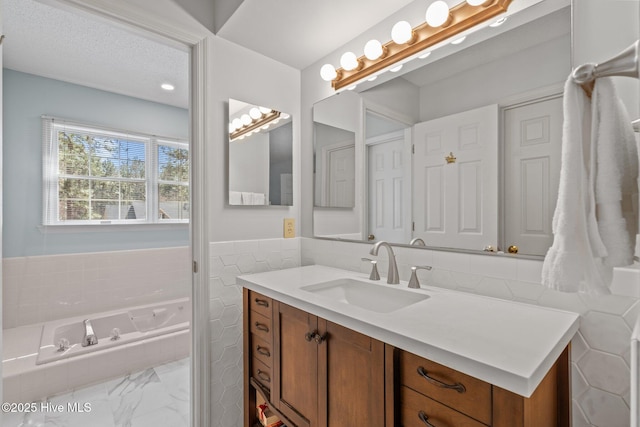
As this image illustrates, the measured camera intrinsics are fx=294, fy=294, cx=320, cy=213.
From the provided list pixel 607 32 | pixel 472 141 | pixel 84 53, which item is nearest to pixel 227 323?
pixel 472 141

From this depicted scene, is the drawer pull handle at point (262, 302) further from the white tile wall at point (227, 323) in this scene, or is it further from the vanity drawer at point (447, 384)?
the vanity drawer at point (447, 384)

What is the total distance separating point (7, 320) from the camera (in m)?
2.52

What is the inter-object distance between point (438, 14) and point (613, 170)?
3.36 ft

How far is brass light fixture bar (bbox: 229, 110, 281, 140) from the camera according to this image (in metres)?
1.68

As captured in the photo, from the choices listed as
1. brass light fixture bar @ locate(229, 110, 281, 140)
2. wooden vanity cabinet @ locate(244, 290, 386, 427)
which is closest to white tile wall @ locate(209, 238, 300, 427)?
wooden vanity cabinet @ locate(244, 290, 386, 427)

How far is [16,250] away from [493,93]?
3774 millimetres

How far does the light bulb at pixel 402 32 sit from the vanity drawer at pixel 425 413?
55.8 inches

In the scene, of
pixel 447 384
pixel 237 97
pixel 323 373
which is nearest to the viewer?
pixel 447 384

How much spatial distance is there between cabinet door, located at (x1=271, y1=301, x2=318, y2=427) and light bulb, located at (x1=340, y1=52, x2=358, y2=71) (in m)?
1.29

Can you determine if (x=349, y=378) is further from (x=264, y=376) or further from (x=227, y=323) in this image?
(x=227, y=323)

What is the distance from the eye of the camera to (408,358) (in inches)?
32.7

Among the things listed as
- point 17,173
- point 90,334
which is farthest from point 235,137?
point 17,173

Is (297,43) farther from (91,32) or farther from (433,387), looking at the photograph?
(433,387)

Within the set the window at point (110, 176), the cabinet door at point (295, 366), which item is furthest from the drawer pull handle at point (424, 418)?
the window at point (110, 176)
